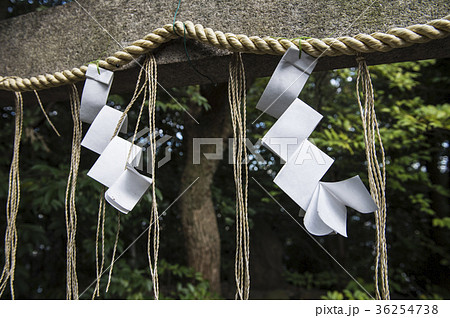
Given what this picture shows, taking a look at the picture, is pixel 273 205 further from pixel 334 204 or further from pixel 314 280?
pixel 334 204

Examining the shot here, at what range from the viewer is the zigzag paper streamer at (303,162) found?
1.64ft

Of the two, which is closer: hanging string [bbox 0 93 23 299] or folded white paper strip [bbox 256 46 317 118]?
folded white paper strip [bbox 256 46 317 118]

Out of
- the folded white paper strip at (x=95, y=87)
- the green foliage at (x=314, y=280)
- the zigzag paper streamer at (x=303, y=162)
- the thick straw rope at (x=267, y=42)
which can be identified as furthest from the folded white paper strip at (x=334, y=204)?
the green foliage at (x=314, y=280)

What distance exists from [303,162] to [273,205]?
2.27 m

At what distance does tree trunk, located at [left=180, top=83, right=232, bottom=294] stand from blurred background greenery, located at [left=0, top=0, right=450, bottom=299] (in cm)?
10

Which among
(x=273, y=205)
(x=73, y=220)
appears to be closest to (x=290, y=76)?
(x=73, y=220)

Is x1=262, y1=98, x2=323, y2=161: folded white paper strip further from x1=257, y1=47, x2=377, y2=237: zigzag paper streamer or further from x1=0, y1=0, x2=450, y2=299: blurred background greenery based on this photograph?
x1=0, y1=0, x2=450, y2=299: blurred background greenery

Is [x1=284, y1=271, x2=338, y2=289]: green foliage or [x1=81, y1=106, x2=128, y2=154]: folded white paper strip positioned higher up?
[x1=81, y1=106, x2=128, y2=154]: folded white paper strip

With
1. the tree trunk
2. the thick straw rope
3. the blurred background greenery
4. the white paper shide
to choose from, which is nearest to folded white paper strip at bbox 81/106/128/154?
the white paper shide

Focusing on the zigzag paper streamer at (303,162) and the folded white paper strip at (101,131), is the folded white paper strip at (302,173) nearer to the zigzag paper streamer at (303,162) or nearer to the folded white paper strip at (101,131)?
the zigzag paper streamer at (303,162)

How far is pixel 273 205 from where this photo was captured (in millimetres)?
2746

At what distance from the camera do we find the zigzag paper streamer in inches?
19.7

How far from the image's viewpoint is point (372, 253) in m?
3.26

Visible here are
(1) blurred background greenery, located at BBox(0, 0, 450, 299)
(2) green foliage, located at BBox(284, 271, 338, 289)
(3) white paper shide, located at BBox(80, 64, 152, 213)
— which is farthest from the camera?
(2) green foliage, located at BBox(284, 271, 338, 289)
